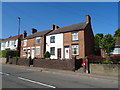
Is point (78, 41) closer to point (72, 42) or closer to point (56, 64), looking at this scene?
point (72, 42)

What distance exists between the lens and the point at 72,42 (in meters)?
24.4

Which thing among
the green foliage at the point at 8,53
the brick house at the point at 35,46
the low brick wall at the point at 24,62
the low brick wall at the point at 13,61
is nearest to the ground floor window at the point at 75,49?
the brick house at the point at 35,46

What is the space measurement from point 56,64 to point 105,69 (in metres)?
7.69

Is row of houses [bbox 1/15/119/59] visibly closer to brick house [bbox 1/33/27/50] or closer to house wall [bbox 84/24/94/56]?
house wall [bbox 84/24/94/56]

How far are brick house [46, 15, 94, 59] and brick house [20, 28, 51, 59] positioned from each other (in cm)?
A: 195

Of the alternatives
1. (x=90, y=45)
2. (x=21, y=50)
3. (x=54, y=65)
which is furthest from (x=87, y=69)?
(x=21, y=50)

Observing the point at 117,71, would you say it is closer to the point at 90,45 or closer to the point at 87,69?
the point at 87,69

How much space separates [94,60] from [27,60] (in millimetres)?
13141

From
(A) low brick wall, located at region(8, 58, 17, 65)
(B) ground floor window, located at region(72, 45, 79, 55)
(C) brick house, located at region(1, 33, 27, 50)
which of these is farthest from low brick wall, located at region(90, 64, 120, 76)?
(C) brick house, located at region(1, 33, 27, 50)

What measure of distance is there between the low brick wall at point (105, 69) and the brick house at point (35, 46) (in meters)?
16.9

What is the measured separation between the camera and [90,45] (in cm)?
2567

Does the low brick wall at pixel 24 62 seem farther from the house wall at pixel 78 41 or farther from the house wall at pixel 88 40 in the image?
the house wall at pixel 88 40

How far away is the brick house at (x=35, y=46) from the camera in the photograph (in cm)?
2959

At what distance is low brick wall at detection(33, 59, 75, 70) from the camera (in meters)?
16.6
